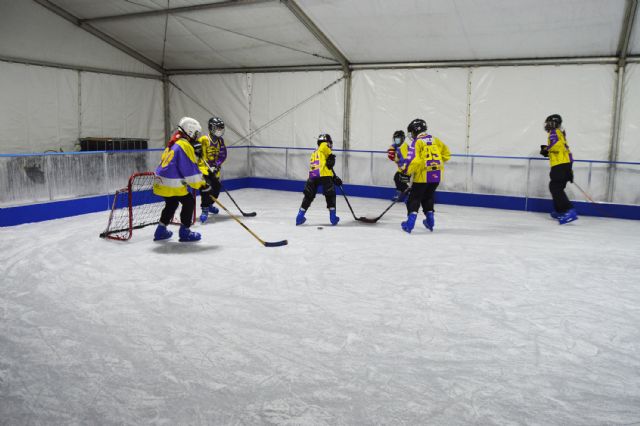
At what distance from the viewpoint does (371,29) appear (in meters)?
9.08

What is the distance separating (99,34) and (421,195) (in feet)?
29.2

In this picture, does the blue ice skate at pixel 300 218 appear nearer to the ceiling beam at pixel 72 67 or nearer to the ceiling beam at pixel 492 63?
the ceiling beam at pixel 492 63

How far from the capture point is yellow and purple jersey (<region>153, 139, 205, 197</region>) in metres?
5.57

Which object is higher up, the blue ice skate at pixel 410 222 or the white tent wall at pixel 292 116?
the white tent wall at pixel 292 116

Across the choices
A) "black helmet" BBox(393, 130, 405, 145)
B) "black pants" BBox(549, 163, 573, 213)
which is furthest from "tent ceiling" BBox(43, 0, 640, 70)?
"black pants" BBox(549, 163, 573, 213)

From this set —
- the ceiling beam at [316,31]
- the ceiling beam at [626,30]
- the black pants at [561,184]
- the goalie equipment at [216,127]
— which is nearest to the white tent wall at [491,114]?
the ceiling beam at [626,30]

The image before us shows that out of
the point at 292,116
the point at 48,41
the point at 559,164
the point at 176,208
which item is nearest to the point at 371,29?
the point at 292,116

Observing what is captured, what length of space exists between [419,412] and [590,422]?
0.81 metres

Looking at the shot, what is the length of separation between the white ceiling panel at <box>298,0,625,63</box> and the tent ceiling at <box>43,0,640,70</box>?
15mm

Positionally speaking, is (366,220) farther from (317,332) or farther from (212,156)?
(317,332)

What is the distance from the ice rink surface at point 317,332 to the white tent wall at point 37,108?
17.4ft

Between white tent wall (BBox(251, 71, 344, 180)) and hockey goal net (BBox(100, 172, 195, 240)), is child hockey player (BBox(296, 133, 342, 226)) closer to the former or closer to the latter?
hockey goal net (BBox(100, 172, 195, 240))

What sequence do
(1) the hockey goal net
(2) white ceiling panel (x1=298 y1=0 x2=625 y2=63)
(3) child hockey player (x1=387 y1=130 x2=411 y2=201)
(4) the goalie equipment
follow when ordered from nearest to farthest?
(1) the hockey goal net
(4) the goalie equipment
(2) white ceiling panel (x1=298 y1=0 x2=625 y2=63)
(3) child hockey player (x1=387 y1=130 x2=411 y2=201)

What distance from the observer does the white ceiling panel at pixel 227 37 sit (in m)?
9.56
